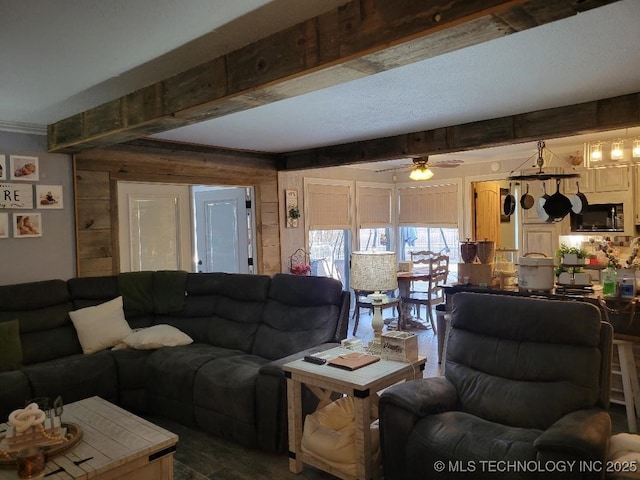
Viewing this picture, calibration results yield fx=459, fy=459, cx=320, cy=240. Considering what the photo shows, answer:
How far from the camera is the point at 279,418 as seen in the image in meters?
2.89

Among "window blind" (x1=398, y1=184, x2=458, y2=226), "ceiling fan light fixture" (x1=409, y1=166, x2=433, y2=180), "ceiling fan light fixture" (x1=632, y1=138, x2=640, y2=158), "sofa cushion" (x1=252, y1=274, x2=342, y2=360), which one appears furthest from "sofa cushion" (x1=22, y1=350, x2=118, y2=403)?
"window blind" (x1=398, y1=184, x2=458, y2=226)

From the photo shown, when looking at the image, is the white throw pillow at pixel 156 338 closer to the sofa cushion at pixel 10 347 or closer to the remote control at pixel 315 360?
the sofa cushion at pixel 10 347

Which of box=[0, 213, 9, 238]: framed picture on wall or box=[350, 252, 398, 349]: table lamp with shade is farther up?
box=[0, 213, 9, 238]: framed picture on wall

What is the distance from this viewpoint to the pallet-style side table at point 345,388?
2438 millimetres

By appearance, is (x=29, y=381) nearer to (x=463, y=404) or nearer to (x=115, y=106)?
(x=115, y=106)

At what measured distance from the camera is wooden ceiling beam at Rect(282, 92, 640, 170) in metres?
3.50

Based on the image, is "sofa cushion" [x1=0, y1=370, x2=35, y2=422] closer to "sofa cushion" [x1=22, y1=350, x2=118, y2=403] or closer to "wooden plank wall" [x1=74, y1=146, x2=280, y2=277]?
"sofa cushion" [x1=22, y1=350, x2=118, y2=403]

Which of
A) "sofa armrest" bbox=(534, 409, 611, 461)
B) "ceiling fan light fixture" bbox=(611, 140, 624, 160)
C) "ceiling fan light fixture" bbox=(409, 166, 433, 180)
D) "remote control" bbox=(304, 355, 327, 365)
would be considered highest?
"ceiling fan light fixture" bbox=(611, 140, 624, 160)

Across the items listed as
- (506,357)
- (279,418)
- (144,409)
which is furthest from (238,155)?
(506,357)

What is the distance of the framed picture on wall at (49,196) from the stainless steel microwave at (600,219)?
19.0 ft

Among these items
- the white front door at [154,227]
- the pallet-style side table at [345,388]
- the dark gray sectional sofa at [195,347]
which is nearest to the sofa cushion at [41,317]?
the dark gray sectional sofa at [195,347]

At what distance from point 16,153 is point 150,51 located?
240 cm

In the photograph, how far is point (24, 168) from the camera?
400cm

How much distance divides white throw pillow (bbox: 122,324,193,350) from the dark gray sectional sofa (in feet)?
0.21
